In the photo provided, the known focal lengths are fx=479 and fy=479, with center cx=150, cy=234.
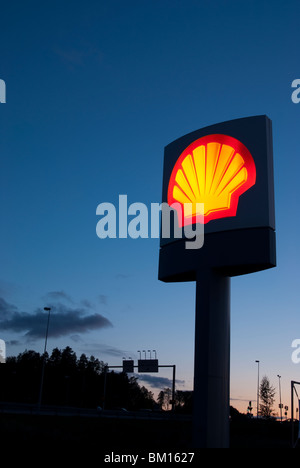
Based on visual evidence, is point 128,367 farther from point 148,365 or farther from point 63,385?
point 63,385

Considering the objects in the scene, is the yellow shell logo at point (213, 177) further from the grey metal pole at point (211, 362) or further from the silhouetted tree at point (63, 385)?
the silhouetted tree at point (63, 385)

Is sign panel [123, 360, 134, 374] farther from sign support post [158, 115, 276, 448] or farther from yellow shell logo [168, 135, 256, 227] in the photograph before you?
yellow shell logo [168, 135, 256, 227]

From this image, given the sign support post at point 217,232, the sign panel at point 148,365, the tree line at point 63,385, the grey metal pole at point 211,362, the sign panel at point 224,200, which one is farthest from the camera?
the tree line at point 63,385

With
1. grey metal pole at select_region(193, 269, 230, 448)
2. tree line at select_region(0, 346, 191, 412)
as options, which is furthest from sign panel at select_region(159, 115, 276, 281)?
tree line at select_region(0, 346, 191, 412)

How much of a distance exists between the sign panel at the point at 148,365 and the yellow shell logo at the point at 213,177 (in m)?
38.7

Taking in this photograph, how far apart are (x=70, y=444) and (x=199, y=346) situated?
8.91m

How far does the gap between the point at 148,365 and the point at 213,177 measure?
1611 inches

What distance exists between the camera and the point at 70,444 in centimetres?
2191

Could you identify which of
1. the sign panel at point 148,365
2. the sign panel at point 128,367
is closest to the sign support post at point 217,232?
the sign panel at point 148,365

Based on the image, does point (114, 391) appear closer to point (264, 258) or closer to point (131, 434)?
point (131, 434)

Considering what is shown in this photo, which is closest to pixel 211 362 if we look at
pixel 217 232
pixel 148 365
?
pixel 217 232

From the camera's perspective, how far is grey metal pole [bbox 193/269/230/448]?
16656mm

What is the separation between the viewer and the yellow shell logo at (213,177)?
60.1 feet
